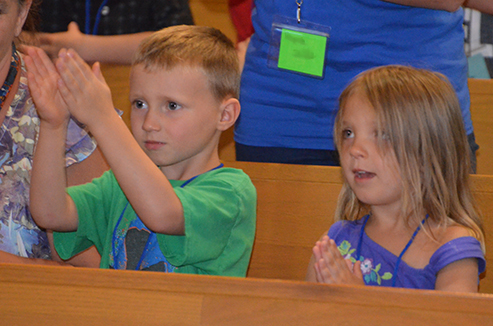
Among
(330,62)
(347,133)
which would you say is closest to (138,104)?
(347,133)

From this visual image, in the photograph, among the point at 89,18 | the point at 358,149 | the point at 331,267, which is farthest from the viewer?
the point at 89,18

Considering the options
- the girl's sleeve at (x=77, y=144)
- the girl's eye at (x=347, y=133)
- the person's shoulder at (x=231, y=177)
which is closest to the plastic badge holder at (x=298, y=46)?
the girl's eye at (x=347, y=133)

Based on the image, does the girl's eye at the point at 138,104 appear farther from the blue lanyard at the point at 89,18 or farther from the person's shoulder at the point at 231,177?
the blue lanyard at the point at 89,18

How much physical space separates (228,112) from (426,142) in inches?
18.9

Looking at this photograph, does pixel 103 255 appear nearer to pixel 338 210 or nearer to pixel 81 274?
pixel 81 274

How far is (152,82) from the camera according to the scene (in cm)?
143

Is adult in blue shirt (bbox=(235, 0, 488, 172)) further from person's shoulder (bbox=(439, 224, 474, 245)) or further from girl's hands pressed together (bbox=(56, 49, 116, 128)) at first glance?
girl's hands pressed together (bbox=(56, 49, 116, 128))

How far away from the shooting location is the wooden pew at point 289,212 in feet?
5.80

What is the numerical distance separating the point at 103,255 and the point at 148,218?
29cm

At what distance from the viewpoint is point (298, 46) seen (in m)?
1.82

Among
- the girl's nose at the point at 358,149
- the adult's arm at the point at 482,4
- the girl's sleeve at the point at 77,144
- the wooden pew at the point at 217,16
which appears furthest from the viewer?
the wooden pew at the point at 217,16

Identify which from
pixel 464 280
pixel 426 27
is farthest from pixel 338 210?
pixel 426 27

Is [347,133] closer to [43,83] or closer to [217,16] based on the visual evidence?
[43,83]

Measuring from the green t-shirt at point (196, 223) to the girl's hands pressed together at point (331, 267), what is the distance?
0.73 ft
